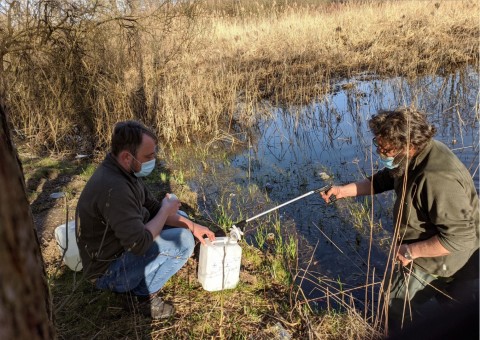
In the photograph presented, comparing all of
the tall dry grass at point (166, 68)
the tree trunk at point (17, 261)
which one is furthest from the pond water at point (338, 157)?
the tree trunk at point (17, 261)

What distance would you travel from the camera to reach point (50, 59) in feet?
19.5

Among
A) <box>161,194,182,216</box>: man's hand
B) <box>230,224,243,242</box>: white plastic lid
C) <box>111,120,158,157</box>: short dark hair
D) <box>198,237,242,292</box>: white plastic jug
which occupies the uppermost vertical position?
<box>111,120,158,157</box>: short dark hair

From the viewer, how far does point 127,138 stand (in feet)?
8.39

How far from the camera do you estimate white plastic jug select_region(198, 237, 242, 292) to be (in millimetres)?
2883

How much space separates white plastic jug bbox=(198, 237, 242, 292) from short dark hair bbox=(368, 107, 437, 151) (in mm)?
1319

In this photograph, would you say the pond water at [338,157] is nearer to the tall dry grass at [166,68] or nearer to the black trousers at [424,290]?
the black trousers at [424,290]

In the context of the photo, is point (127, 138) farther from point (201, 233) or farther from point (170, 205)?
point (201, 233)

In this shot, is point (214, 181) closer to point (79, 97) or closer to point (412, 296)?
point (79, 97)

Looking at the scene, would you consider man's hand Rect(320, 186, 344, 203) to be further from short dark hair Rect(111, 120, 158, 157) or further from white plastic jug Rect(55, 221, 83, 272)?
white plastic jug Rect(55, 221, 83, 272)

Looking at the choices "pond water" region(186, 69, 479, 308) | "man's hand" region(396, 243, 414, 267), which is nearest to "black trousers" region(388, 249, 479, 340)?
"man's hand" region(396, 243, 414, 267)

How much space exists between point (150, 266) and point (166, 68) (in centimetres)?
540

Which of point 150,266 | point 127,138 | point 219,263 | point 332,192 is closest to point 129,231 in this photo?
point 150,266

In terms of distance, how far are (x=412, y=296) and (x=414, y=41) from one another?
10.1 m

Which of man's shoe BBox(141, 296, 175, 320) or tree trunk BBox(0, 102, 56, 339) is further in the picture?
man's shoe BBox(141, 296, 175, 320)
